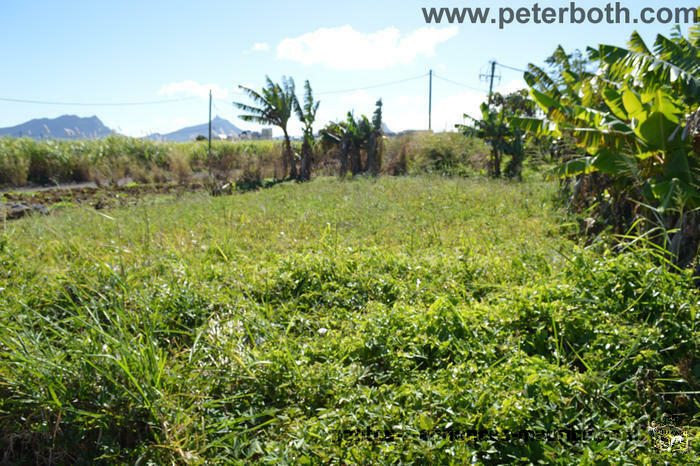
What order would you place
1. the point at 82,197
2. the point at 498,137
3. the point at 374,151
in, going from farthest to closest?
the point at 374,151
the point at 498,137
the point at 82,197

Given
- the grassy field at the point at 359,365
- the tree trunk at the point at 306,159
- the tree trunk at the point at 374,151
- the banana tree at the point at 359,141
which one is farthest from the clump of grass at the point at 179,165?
the grassy field at the point at 359,365

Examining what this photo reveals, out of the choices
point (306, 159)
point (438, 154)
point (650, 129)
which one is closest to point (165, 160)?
point (306, 159)

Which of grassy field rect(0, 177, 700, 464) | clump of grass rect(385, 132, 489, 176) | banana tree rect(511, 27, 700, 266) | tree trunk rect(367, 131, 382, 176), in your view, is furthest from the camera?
tree trunk rect(367, 131, 382, 176)

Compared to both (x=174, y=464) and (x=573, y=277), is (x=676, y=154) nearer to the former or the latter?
(x=573, y=277)

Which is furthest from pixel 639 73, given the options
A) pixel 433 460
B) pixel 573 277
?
pixel 433 460

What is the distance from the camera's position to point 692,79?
4.67 m

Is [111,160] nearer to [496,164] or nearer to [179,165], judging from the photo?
[179,165]

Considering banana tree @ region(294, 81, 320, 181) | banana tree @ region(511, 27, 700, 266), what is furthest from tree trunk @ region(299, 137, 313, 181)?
banana tree @ region(511, 27, 700, 266)

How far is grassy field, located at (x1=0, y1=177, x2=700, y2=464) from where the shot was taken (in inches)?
86.7

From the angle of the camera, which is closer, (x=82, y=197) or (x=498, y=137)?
(x=82, y=197)

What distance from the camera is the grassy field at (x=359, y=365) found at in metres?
2.20

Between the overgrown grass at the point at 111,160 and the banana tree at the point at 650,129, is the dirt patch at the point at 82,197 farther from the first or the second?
the banana tree at the point at 650,129

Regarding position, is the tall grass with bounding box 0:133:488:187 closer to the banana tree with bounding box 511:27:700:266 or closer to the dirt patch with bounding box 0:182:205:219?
the dirt patch with bounding box 0:182:205:219

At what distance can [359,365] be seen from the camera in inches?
112
